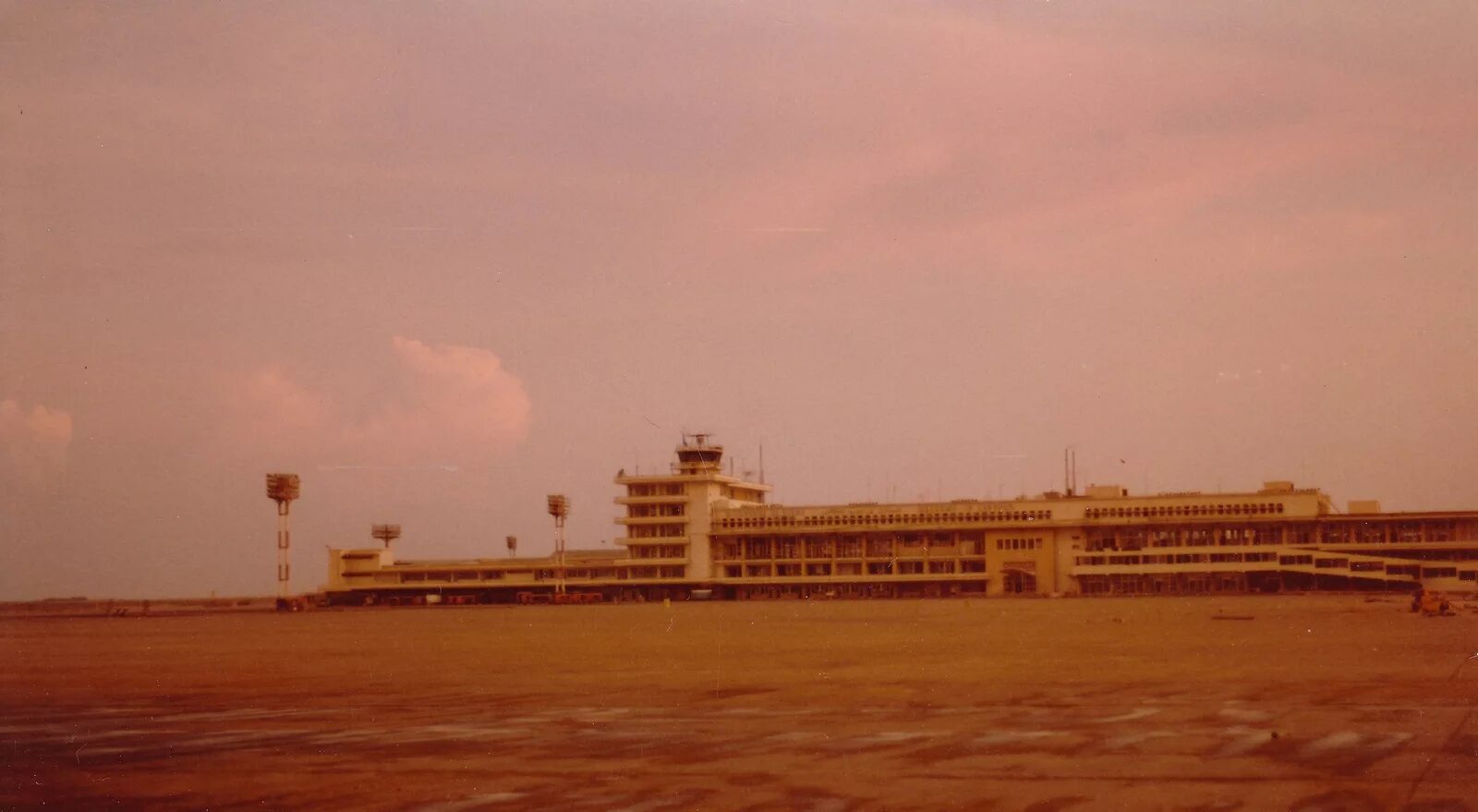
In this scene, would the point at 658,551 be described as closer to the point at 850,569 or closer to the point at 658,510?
the point at 658,510

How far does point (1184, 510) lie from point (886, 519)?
2585 centimetres

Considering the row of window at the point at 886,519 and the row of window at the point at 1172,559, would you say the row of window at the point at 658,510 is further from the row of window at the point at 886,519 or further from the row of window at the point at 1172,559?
the row of window at the point at 1172,559

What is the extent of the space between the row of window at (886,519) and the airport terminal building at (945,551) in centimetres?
12

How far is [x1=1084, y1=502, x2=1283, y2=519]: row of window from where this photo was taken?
402 ft

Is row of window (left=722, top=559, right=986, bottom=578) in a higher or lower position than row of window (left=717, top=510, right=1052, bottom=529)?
lower

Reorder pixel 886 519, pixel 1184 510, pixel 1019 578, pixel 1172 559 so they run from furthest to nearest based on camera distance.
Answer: pixel 886 519, pixel 1019 578, pixel 1184 510, pixel 1172 559

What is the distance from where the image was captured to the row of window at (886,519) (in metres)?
130

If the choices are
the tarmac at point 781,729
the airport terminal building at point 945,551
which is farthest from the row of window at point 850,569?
the tarmac at point 781,729

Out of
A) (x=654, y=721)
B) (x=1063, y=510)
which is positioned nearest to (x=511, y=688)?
(x=654, y=721)

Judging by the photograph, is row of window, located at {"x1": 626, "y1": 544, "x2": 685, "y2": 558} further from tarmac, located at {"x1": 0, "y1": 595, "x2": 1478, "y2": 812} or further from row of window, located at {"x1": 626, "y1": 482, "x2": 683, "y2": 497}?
tarmac, located at {"x1": 0, "y1": 595, "x2": 1478, "y2": 812}

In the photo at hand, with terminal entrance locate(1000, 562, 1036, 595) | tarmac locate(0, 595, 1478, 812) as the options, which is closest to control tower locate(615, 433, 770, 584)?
terminal entrance locate(1000, 562, 1036, 595)

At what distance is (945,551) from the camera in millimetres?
132750

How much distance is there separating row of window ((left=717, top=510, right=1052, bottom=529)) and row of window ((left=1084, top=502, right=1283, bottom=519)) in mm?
4720

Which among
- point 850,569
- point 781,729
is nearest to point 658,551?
point 850,569
